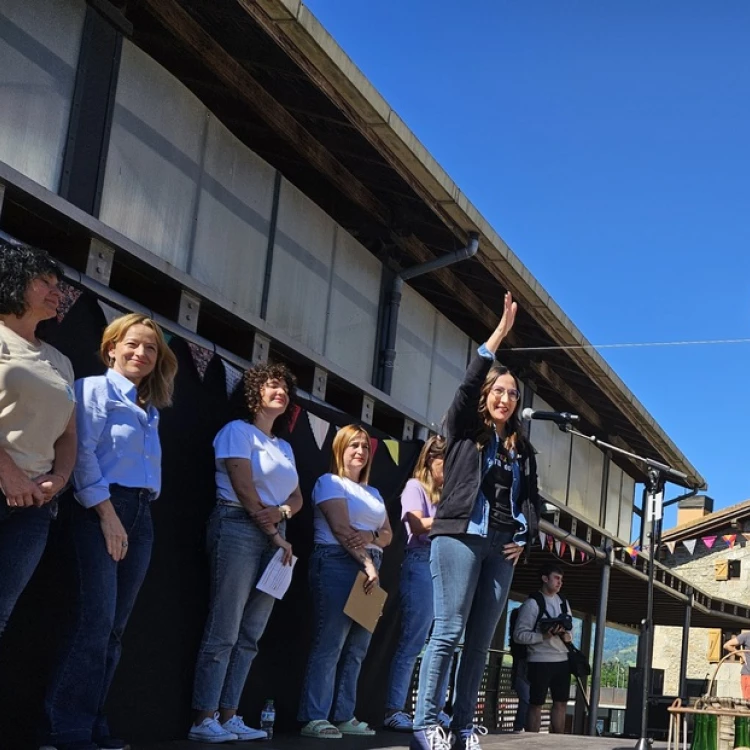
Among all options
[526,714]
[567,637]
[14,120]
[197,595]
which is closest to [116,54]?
[14,120]

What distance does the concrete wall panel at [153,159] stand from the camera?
5.41 m

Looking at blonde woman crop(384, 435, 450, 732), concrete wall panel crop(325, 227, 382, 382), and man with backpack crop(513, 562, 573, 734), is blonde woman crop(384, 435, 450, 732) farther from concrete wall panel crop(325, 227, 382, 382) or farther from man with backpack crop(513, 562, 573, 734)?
man with backpack crop(513, 562, 573, 734)

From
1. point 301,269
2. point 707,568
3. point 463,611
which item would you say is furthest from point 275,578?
point 707,568

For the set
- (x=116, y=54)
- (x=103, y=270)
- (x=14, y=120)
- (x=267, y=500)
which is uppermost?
(x=116, y=54)

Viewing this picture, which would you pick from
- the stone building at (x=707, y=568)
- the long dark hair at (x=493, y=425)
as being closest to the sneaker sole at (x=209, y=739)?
the long dark hair at (x=493, y=425)

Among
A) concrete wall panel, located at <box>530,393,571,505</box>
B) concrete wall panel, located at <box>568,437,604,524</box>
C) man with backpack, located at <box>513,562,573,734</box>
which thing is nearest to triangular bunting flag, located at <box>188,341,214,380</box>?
man with backpack, located at <box>513,562,573,734</box>

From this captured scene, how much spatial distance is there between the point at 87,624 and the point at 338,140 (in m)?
4.28

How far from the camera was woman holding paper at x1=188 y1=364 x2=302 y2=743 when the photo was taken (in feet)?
15.2

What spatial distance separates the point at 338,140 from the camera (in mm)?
7020

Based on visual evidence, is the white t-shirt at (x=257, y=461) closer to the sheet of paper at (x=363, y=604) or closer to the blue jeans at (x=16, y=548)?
the sheet of paper at (x=363, y=604)

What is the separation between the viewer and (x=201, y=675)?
462 centimetres

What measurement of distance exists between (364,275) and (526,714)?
12.8 feet

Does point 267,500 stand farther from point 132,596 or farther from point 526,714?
point 526,714

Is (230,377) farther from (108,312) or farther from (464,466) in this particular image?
(464,466)
